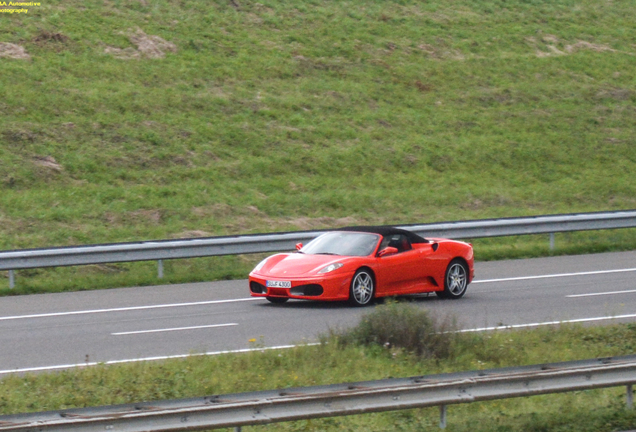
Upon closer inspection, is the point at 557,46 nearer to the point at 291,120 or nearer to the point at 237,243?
the point at 291,120

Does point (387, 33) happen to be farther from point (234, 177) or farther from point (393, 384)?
point (393, 384)

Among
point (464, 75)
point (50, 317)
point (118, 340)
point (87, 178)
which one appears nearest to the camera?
point (118, 340)

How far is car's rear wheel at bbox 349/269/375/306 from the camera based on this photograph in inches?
561

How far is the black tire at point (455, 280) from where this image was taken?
50.6 feet

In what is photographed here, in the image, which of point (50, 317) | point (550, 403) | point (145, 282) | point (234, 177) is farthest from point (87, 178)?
point (550, 403)

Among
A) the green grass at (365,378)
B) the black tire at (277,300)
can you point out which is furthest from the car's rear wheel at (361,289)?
the green grass at (365,378)

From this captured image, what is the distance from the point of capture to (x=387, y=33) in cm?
3941

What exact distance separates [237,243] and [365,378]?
33.0ft

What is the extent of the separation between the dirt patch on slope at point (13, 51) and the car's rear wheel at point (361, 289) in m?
19.6

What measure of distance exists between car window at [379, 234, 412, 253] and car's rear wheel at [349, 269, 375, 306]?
0.78 m

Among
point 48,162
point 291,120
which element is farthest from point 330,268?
point 291,120

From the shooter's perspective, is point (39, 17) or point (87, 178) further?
point (39, 17)

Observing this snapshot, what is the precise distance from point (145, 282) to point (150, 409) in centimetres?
1196

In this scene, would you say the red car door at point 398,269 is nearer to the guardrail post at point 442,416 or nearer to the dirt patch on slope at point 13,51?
the guardrail post at point 442,416
